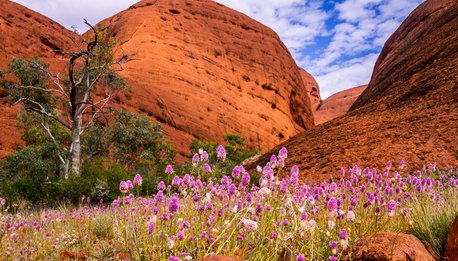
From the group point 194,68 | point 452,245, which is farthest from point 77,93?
point 452,245

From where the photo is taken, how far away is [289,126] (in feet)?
185

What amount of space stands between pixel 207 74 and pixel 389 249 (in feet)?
156

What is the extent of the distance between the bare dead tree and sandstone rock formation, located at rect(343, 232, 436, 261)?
549 inches

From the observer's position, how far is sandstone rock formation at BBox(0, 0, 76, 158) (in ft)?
116

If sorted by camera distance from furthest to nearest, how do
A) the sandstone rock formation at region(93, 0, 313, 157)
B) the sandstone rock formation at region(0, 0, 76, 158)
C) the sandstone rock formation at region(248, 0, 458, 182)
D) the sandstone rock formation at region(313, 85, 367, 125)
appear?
the sandstone rock formation at region(313, 85, 367, 125)
the sandstone rock formation at region(93, 0, 313, 157)
the sandstone rock formation at region(0, 0, 76, 158)
the sandstone rock formation at region(248, 0, 458, 182)

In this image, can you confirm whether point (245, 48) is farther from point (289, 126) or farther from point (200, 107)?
point (200, 107)

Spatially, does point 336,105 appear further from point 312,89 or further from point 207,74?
point 207,74

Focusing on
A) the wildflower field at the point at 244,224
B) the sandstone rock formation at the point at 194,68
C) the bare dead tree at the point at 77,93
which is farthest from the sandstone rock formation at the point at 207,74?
the wildflower field at the point at 244,224

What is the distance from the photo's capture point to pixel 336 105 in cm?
10131

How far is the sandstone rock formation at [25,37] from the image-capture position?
3548 centimetres

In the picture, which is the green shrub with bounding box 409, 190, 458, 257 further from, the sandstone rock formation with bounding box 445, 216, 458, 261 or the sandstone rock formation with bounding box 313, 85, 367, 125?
the sandstone rock formation with bounding box 313, 85, 367, 125

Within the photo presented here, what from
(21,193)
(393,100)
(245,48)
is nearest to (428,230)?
(21,193)

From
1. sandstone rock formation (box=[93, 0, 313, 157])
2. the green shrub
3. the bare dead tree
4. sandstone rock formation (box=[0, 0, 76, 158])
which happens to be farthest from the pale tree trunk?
sandstone rock formation (box=[93, 0, 313, 157])

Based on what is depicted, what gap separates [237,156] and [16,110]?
1810 cm
